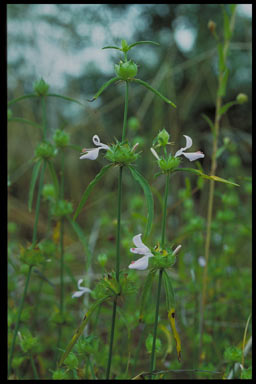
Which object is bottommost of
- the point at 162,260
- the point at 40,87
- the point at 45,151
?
the point at 162,260

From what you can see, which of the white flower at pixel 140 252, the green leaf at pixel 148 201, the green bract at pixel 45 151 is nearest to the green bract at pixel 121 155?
the green leaf at pixel 148 201

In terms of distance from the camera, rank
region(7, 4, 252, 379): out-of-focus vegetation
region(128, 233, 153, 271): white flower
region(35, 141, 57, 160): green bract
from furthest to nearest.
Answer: region(7, 4, 252, 379): out-of-focus vegetation
region(35, 141, 57, 160): green bract
region(128, 233, 153, 271): white flower

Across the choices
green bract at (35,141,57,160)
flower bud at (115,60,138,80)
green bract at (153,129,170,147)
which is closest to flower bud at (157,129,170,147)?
green bract at (153,129,170,147)

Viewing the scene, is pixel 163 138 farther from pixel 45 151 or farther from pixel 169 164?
pixel 45 151

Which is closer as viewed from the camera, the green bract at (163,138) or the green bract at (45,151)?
the green bract at (163,138)

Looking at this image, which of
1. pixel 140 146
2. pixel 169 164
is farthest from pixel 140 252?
pixel 140 146

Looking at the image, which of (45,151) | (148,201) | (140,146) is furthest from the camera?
(140,146)

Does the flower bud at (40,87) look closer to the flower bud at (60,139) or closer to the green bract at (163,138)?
the flower bud at (60,139)

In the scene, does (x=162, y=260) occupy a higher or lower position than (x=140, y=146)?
lower

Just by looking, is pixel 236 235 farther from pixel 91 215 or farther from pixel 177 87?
pixel 177 87

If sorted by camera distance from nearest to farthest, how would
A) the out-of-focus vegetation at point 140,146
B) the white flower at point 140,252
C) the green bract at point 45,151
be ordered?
the white flower at point 140,252, the green bract at point 45,151, the out-of-focus vegetation at point 140,146

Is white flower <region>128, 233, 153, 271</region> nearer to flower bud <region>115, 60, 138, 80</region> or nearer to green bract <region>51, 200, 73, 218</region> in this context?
flower bud <region>115, 60, 138, 80</region>
